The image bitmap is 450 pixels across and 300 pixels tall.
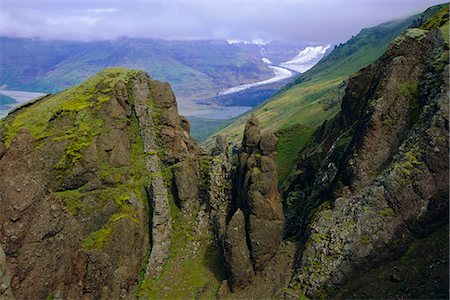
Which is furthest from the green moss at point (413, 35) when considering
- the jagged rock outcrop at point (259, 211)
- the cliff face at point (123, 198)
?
the cliff face at point (123, 198)

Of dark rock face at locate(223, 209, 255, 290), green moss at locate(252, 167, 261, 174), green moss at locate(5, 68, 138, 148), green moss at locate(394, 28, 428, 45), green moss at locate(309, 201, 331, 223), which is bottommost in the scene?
dark rock face at locate(223, 209, 255, 290)

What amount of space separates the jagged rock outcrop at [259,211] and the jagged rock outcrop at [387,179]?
448 cm

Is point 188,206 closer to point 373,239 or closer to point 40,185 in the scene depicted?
point 40,185

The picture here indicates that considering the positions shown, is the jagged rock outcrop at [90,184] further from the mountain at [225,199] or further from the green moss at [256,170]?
the green moss at [256,170]

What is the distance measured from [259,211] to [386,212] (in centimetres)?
1702

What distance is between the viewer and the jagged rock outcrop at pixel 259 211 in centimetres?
5272

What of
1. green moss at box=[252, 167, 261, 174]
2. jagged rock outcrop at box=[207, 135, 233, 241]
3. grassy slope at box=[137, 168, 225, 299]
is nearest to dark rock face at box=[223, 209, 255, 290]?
grassy slope at box=[137, 168, 225, 299]

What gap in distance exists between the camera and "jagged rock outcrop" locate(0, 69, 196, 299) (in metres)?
41.2

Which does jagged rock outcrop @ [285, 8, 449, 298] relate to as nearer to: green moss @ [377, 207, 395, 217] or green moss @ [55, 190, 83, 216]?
green moss @ [377, 207, 395, 217]

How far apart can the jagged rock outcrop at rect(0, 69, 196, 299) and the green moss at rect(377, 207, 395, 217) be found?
33551 millimetres

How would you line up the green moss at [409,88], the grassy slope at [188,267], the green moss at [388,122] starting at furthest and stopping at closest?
the grassy slope at [188,267] < the green moss at [409,88] < the green moss at [388,122]

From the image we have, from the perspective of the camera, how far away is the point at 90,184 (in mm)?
63469

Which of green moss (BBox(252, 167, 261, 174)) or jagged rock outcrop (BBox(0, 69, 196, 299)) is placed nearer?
jagged rock outcrop (BBox(0, 69, 196, 299))

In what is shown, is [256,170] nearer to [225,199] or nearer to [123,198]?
[225,199]
